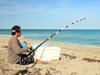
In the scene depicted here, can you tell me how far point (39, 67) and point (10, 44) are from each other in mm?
1409

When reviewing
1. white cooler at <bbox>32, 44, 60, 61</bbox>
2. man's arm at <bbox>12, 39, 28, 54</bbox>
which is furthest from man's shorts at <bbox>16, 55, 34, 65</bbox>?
man's arm at <bbox>12, 39, 28, 54</bbox>

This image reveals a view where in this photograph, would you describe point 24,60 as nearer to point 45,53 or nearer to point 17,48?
point 45,53

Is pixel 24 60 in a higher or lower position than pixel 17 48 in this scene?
lower

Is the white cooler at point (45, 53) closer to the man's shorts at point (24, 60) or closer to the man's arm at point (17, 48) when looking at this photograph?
the man's shorts at point (24, 60)

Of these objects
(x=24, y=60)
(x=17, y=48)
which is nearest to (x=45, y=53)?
(x=24, y=60)

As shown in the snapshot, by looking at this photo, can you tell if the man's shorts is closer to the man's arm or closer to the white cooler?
the white cooler

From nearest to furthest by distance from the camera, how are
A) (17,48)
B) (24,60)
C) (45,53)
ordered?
(17,48) → (24,60) → (45,53)

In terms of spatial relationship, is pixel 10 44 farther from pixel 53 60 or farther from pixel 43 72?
pixel 53 60

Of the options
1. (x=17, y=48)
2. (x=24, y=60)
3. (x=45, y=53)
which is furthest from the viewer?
(x=45, y=53)

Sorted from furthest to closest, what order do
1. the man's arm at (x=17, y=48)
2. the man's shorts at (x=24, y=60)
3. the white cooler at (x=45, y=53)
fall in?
the white cooler at (x=45, y=53)
the man's shorts at (x=24, y=60)
the man's arm at (x=17, y=48)

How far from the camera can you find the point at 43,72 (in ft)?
14.5

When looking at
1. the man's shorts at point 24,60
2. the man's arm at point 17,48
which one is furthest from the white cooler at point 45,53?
the man's arm at point 17,48

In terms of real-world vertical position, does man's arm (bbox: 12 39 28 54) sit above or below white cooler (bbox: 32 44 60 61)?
above

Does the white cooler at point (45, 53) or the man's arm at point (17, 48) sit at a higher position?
the man's arm at point (17, 48)
